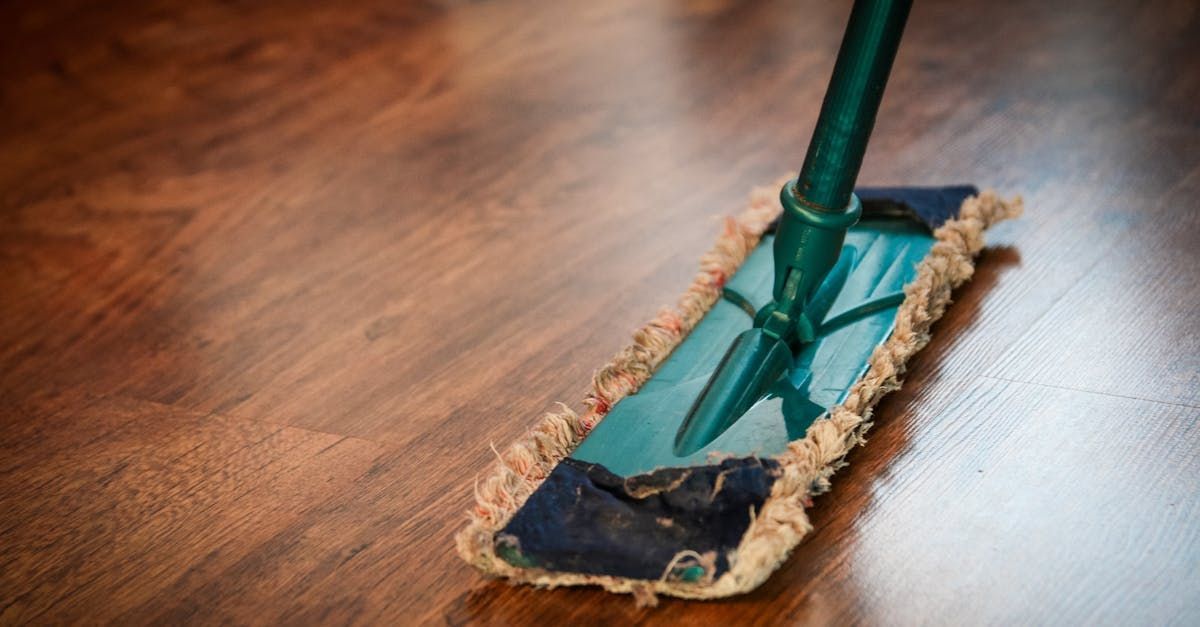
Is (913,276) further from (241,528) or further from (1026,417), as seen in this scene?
(241,528)

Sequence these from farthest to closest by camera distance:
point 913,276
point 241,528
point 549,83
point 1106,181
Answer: point 549,83
point 1106,181
point 913,276
point 241,528

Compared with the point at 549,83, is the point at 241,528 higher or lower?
lower

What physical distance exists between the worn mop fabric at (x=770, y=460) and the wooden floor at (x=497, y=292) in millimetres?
21

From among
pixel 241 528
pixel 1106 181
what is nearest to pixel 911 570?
pixel 241 528

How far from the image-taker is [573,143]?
1449 millimetres

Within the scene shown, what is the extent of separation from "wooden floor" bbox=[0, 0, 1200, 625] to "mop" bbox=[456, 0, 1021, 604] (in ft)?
0.10

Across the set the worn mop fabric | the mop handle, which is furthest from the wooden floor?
the mop handle

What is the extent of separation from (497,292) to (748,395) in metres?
0.35

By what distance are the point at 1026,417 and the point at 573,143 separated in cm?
70

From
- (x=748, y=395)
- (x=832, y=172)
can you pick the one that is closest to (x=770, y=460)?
(x=748, y=395)

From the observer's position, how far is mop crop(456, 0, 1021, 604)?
778mm

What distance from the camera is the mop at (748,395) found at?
78cm

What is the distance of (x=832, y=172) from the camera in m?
0.90

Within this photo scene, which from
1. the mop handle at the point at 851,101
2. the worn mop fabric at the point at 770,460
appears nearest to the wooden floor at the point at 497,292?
the worn mop fabric at the point at 770,460
